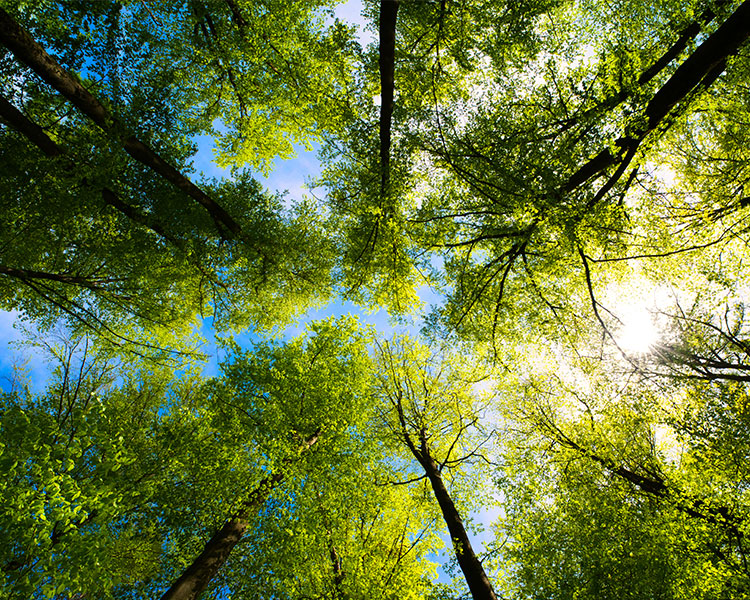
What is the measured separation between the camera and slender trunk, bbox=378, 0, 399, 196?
497 centimetres

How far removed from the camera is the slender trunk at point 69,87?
5430 millimetres

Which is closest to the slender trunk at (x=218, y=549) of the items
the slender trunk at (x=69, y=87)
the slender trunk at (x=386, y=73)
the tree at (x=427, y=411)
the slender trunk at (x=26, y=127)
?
the tree at (x=427, y=411)

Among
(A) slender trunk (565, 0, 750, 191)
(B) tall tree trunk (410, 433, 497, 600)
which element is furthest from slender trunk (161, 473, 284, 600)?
(A) slender trunk (565, 0, 750, 191)

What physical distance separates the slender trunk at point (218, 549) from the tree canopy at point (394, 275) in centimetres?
6

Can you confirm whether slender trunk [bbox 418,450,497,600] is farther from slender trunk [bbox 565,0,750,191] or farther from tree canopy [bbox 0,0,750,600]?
slender trunk [bbox 565,0,750,191]

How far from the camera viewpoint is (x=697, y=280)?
357 inches

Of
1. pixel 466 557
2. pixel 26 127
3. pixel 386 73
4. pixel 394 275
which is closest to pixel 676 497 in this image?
pixel 466 557

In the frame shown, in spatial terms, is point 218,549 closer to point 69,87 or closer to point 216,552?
point 216,552

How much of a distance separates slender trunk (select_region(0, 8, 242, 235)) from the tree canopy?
0.16ft

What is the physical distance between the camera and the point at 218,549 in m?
6.82

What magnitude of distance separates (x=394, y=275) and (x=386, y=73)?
17.4 ft

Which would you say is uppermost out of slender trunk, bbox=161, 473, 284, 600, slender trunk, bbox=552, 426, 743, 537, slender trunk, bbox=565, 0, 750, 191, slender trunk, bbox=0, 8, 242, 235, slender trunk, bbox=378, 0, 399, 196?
slender trunk, bbox=0, 8, 242, 235

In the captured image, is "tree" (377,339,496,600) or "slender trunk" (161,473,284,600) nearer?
"slender trunk" (161,473,284,600)

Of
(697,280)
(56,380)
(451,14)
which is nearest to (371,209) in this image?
(451,14)
